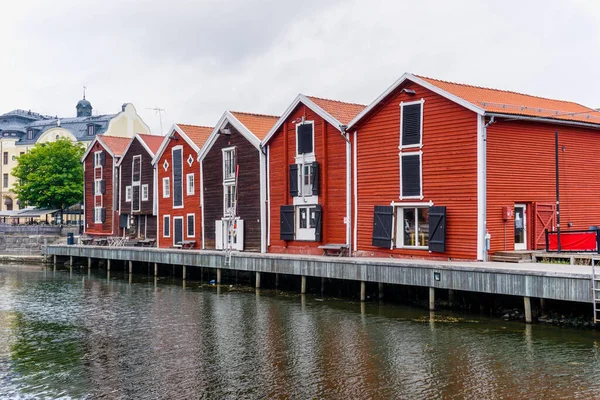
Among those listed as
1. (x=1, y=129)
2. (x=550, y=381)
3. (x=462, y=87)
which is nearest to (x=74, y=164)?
(x=1, y=129)

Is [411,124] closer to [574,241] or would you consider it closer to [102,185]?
[574,241]

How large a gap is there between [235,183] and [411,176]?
46.2 feet

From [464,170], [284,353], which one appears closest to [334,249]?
[464,170]

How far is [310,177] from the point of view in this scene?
34844mm

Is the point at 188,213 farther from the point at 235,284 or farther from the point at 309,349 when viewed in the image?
the point at 309,349

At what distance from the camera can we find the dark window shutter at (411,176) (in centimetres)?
2880

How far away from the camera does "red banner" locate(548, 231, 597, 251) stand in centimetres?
2420

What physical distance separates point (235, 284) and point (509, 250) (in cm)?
1509

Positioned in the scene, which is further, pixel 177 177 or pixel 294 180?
pixel 177 177

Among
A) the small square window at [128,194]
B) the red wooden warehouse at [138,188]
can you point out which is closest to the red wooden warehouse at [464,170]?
the red wooden warehouse at [138,188]

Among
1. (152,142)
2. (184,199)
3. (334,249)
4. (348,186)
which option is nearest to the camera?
(348,186)

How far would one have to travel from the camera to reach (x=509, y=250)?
26938mm

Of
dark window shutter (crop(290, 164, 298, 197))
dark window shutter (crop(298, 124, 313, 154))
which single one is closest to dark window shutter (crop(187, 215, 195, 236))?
dark window shutter (crop(290, 164, 298, 197))

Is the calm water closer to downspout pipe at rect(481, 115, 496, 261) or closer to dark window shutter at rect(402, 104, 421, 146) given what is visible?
downspout pipe at rect(481, 115, 496, 261)
